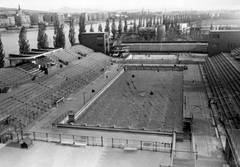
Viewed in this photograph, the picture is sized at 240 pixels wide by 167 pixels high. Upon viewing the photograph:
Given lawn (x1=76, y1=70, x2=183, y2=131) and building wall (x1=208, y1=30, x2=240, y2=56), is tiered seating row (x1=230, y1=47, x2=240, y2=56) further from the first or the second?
lawn (x1=76, y1=70, x2=183, y2=131)

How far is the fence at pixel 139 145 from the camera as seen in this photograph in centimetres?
1675

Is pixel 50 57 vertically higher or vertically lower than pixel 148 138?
higher

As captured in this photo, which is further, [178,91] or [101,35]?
[101,35]

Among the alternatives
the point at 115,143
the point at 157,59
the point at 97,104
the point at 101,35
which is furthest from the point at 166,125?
the point at 101,35

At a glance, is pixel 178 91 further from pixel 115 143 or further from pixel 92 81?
pixel 115 143

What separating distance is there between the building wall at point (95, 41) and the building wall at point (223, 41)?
74.2 feet

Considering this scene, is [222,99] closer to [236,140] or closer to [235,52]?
[236,140]

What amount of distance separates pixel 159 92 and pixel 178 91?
2.40 m

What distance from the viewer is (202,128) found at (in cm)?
2038

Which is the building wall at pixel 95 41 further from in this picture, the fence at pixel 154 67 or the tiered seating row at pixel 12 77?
the tiered seating row at pixel 12 77

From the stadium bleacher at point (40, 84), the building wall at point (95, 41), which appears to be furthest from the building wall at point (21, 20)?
the stadium bleacher at point (40, 84)

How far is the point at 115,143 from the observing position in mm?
17812

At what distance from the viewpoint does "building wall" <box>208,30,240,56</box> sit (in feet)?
165

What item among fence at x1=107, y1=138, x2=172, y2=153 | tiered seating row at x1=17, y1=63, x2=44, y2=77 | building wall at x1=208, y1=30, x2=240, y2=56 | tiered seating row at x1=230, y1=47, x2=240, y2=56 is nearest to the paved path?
fence at x1=107, y1=138, x2=172, y2=153
